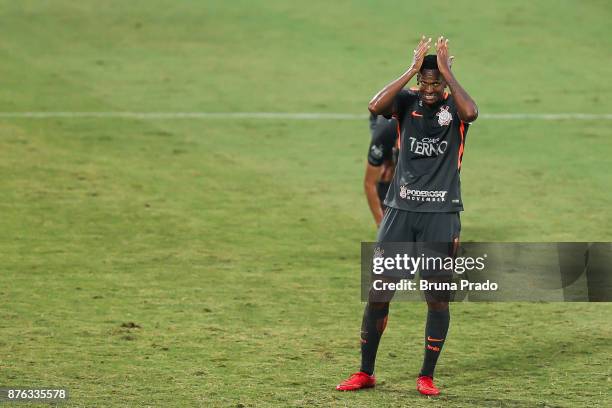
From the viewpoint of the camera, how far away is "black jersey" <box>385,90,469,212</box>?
10.2 metres

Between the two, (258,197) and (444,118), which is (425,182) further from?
(258,197)

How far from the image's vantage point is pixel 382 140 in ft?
46.9

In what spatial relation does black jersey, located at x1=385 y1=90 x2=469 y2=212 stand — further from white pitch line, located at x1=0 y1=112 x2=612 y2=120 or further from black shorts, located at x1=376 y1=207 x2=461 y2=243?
white pitch line, located at x1=0 y1=112 x2=612 y2=120

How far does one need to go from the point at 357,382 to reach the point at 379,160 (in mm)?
4459

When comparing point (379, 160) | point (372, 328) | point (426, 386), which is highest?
point (379, 160)

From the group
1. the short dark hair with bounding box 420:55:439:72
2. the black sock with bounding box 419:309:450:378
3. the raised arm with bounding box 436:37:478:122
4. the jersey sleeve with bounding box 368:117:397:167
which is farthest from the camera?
the jersey sleeve with bounding box 368:117:397:167

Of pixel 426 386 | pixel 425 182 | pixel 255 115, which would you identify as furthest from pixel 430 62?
pixel 255 115

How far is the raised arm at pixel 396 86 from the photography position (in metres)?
9.98

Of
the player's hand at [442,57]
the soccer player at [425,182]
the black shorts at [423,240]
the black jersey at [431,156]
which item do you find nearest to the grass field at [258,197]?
the soccer player at [425,182]

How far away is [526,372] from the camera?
11047mm
